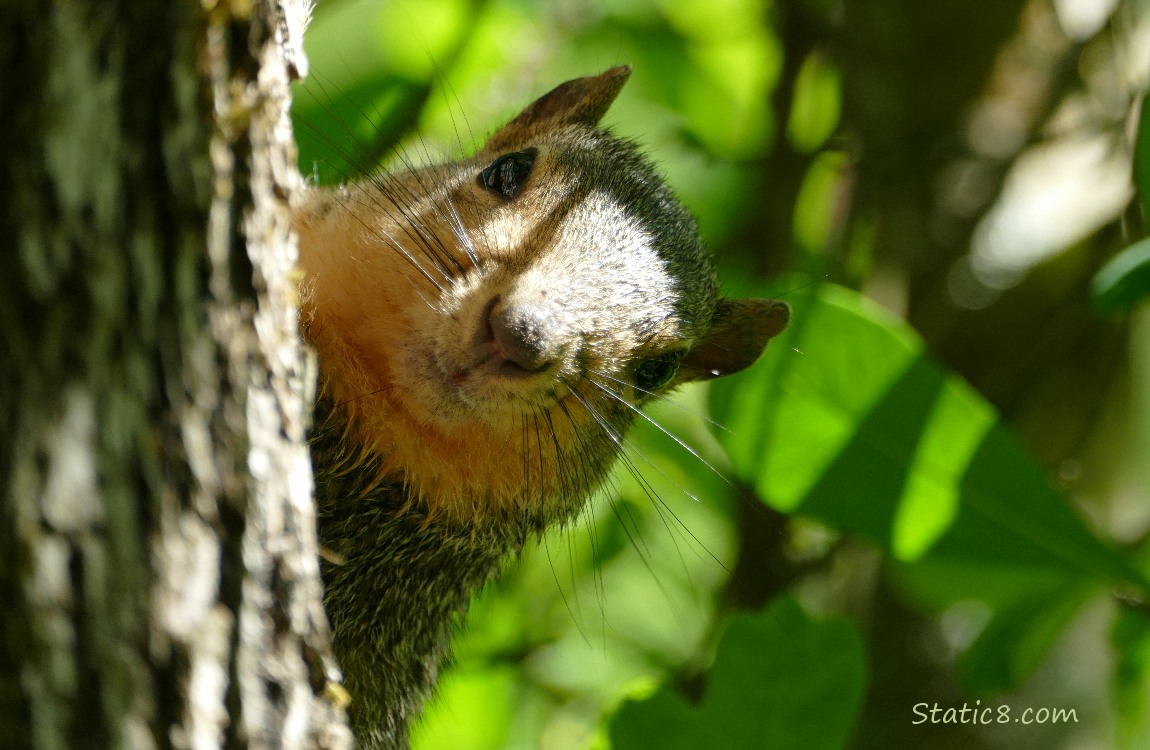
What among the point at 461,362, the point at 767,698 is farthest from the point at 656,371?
the point at 767,698

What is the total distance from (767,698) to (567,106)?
55.2 inches

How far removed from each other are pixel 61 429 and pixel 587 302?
1.16 meters

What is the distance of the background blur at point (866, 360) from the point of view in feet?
6.52

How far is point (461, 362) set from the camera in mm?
1678

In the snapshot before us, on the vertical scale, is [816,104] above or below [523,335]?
above

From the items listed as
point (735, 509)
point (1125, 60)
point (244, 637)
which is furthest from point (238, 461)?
point (1125, 60)

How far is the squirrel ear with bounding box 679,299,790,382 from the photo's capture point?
226 cm

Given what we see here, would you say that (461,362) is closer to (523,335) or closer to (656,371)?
(523,335)

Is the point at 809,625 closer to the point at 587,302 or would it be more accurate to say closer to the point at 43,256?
the point at 587,302

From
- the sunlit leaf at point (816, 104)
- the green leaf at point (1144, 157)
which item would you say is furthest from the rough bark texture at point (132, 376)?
the sunlit leaf at point (816, 104)

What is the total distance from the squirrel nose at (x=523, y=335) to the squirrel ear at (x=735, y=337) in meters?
0.68

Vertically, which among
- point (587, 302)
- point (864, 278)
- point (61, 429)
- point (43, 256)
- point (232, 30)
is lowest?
point (61, 429)

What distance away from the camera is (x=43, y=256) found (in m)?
0.75

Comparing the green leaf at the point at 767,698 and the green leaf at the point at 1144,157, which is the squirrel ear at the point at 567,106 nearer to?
the green leaf at the point at 1144,157
